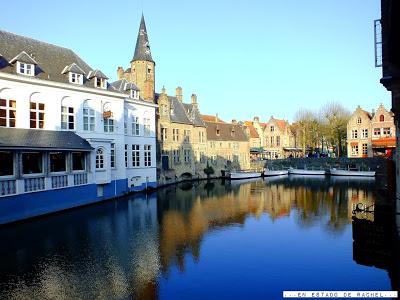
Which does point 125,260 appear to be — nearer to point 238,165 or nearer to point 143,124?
point 143,124

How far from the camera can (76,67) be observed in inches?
968

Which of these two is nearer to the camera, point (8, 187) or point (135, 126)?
point (8, 187)

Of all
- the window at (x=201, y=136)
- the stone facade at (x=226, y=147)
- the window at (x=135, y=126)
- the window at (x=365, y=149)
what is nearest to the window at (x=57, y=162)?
the window at (x=135, y=126)

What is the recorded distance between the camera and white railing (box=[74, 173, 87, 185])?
75.4 feet

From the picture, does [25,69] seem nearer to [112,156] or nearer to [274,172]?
[112,156]

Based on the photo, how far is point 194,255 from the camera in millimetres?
12453

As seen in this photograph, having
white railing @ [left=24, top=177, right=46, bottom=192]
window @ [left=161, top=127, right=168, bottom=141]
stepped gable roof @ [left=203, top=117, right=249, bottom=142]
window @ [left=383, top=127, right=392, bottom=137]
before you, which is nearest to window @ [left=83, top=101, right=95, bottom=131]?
white railing @ [left=24, top=177, right=46, bottom=192]

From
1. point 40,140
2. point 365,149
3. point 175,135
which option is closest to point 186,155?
point 175,135

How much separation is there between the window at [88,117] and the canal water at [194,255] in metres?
7.35

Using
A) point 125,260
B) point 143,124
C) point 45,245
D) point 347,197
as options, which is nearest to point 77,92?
point 143,124

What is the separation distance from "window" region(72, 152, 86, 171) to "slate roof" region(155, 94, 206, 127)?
19662mm

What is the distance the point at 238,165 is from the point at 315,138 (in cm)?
2166

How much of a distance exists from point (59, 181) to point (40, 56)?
10.0m

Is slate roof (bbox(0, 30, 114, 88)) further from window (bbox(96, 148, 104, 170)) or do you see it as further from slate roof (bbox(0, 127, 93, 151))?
window (bbox(96, 148, 104, 170))
